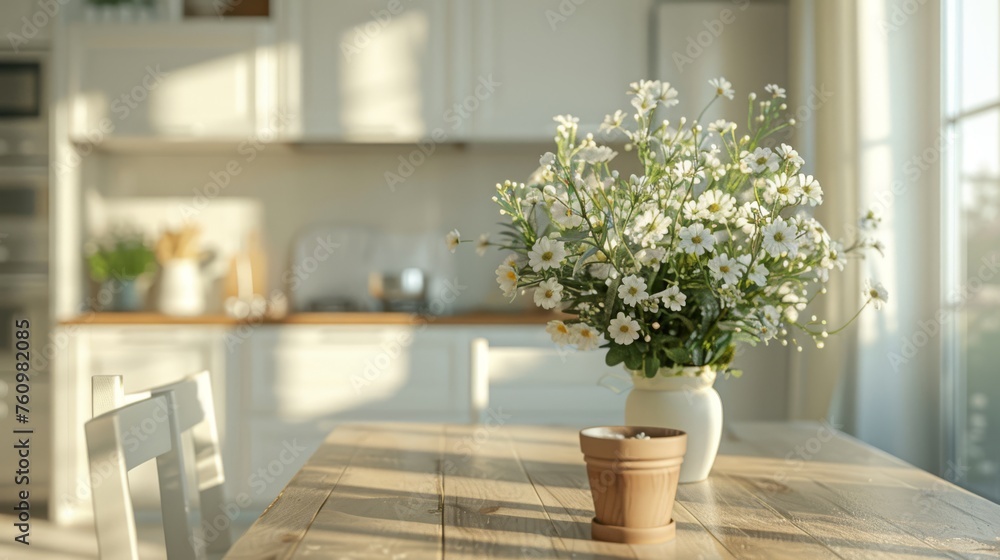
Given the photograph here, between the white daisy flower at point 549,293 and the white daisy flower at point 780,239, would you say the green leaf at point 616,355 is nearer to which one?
the white daisy flower at point 549,293

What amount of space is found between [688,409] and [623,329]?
21cm

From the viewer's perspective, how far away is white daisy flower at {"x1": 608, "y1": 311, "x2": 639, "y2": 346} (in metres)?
1.28

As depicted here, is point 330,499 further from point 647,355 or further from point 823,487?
point 823,487

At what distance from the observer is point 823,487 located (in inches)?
55.9

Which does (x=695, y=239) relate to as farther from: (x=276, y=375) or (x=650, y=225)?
(x=276, y=375)

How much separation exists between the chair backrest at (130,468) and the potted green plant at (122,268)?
102 inches

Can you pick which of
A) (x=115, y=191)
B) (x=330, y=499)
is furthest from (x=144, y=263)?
(x=330, y=499)

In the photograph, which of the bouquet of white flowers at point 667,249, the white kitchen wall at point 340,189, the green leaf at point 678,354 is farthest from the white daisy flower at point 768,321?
the white kitchen wall at point 340,189

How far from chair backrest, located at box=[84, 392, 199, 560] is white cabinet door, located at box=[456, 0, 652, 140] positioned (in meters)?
2.50

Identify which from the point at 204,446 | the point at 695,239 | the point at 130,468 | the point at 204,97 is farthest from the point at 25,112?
the point at 695,239

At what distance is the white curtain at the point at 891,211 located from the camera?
2.90 m

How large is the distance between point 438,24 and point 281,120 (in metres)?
0.73

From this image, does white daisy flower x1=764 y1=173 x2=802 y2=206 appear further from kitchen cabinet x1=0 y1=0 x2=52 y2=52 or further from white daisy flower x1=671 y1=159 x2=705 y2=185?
kitchen cabinet x1=0 y1=0 x2=52 y2=52

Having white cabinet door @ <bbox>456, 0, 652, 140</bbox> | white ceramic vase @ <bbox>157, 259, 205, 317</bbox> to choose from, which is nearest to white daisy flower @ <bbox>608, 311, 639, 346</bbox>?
white cabinet door @ <bbox>456, 0, 652, 140</bbox>
